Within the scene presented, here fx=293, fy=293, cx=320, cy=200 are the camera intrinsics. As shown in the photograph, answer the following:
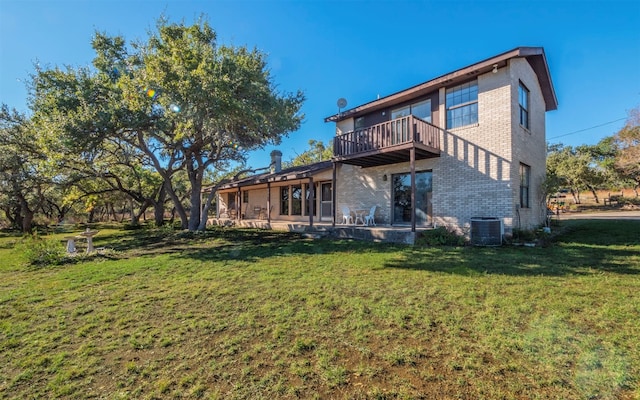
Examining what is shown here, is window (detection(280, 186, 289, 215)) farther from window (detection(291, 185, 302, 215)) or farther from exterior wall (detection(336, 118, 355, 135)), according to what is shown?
exterior wall (detection(336, 118, 355, 135))

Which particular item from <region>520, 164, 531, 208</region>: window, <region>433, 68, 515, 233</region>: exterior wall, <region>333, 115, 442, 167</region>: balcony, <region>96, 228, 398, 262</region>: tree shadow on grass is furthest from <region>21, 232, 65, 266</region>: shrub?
<region>520, 164, 531, 208</region>: window

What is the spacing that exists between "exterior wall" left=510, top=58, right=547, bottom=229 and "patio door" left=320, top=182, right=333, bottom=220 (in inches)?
317

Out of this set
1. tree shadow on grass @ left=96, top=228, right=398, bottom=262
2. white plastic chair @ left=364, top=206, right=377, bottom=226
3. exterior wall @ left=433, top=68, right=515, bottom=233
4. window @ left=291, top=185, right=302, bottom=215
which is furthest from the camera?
window @ left=291, top=185, right=302, bottom=215

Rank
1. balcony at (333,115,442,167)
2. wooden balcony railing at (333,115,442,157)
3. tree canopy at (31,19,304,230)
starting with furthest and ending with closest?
1. wooden balcony railing at (333,115,442,157)
2. balcony at (333,115,442,167)
3. tree canopy at (31,19,304,230)

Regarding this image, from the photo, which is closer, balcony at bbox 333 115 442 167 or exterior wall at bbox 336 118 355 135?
balcony at bbox 333 115 442 167

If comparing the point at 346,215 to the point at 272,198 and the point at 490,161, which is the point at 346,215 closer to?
Result: the point at 490,161

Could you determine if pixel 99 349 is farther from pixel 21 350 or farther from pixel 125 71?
pixel 125 71

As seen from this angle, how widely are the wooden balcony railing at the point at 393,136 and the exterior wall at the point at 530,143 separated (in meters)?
2.44

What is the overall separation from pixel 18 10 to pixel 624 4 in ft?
63.8

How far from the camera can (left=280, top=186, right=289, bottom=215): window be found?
17562 mm

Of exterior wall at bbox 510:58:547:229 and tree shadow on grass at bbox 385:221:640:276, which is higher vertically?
exterior wall at bbox 510:58:547:229

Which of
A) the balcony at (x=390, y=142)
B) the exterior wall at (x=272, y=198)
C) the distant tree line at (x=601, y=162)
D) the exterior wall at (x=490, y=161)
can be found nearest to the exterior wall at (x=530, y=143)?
the exterior wall at (x=490, y=161)

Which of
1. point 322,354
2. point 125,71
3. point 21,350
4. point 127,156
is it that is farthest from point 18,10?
point 322,354

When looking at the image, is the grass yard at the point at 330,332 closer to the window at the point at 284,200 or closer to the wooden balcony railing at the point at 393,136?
the wooden balcony railing at the point at 393,136
